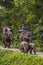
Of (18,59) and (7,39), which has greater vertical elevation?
(18,59)

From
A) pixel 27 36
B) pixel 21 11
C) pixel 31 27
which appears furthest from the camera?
pixel 21 11

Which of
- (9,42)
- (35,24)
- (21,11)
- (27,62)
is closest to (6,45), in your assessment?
(9,42)

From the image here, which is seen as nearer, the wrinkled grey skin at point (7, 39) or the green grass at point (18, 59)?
the green grass at point (18, 59)

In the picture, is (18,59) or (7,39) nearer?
(18,59)

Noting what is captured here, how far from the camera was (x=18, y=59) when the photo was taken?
1386cm

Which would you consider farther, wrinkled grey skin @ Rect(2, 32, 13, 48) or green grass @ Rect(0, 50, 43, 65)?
wrinkled grey skin @ Rect(2, 32, 13, 48)

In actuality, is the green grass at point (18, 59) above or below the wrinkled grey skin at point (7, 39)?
above

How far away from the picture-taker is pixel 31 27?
23.0 metres

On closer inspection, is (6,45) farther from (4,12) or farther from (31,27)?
(4,12)

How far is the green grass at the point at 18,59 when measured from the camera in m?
12.8

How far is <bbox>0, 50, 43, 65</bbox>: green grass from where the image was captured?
1275 centimetres

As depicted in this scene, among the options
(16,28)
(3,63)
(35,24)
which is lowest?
(16,28)

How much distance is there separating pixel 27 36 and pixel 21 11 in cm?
710

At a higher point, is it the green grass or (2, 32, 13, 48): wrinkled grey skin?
the green grass
